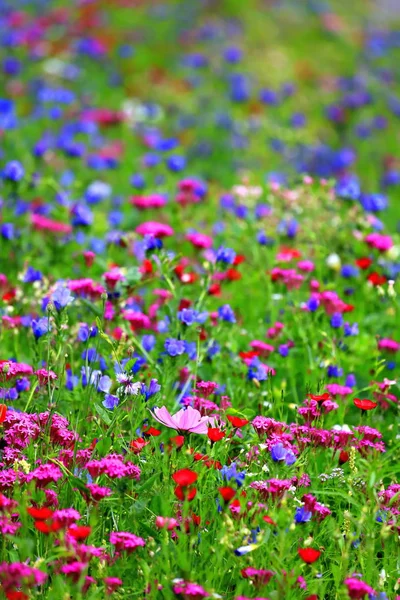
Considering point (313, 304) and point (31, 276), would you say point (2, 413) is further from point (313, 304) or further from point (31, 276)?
point (313, 304)

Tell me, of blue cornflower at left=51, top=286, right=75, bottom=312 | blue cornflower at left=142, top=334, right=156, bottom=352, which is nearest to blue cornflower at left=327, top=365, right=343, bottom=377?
blue cornflower at left=142, top=334, right=156, bottom=352

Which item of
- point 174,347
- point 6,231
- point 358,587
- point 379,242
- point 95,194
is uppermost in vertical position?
point 358,587

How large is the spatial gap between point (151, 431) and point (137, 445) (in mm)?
69

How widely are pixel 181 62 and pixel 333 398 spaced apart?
6.76m

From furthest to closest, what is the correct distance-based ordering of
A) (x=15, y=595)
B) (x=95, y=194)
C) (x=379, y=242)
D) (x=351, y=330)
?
(x=95, y=194)
(x=379, y=242)
(x=351, y=330)
(x=15, y=595)

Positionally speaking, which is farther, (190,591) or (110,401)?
(110,401)

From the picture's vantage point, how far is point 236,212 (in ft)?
14.9

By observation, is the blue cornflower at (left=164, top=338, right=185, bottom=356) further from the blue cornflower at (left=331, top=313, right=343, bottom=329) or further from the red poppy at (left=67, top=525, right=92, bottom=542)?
the red poppy at (left=67, top=525, right=92, bottom=542)

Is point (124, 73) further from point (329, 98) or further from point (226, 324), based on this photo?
point (226, 324)

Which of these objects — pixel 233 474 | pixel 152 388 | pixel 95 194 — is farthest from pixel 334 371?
pixel 95 194

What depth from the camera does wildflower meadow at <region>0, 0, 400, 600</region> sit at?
1.87 meters

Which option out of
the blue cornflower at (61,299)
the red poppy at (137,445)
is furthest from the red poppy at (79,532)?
the blue cornflower at (61,299)

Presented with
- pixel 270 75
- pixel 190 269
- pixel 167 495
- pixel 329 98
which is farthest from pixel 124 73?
pixel 167 495

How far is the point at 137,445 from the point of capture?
2.05m
